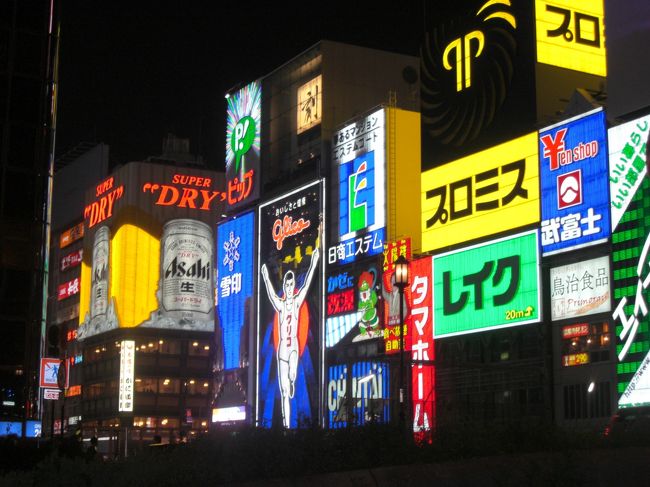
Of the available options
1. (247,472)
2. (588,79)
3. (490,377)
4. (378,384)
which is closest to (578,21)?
(588,79)

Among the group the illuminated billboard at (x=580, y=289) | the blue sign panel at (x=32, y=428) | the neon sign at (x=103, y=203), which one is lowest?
the blue sign panel at (x=32, y=428)

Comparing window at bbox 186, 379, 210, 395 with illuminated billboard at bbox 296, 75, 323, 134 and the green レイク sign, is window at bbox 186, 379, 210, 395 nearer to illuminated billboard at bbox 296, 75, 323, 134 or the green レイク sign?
illuminated billboard at bbox 296, 75, 323, 134

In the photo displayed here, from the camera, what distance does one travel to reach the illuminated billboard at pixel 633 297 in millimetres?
45281

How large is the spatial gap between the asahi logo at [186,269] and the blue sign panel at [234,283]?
30407mm

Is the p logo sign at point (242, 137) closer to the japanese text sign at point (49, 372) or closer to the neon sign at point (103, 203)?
the neon sign at point (103, 203)

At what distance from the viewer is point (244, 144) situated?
8281cm

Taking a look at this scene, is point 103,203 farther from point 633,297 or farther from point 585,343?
point 633,297

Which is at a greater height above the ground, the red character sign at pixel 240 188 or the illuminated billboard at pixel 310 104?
the illuminated billboard at pixel 310 104

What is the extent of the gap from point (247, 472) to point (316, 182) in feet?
185

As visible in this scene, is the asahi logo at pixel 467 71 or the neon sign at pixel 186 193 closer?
the asahi logo at pixel 467 71

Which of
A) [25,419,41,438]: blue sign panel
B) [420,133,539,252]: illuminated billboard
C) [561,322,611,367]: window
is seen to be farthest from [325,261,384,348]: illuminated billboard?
[25,419,41,438]: blue sign panel

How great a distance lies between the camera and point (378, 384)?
62906 mm

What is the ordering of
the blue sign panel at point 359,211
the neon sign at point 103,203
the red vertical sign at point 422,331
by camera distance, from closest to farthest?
the red vertical sign at point 422,331 → the blue sign panel at point 359,211 → the neon sign at point 103,203

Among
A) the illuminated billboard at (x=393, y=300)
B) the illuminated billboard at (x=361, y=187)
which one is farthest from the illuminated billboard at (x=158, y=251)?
the illuminated billboard at (x=393, y=300)
